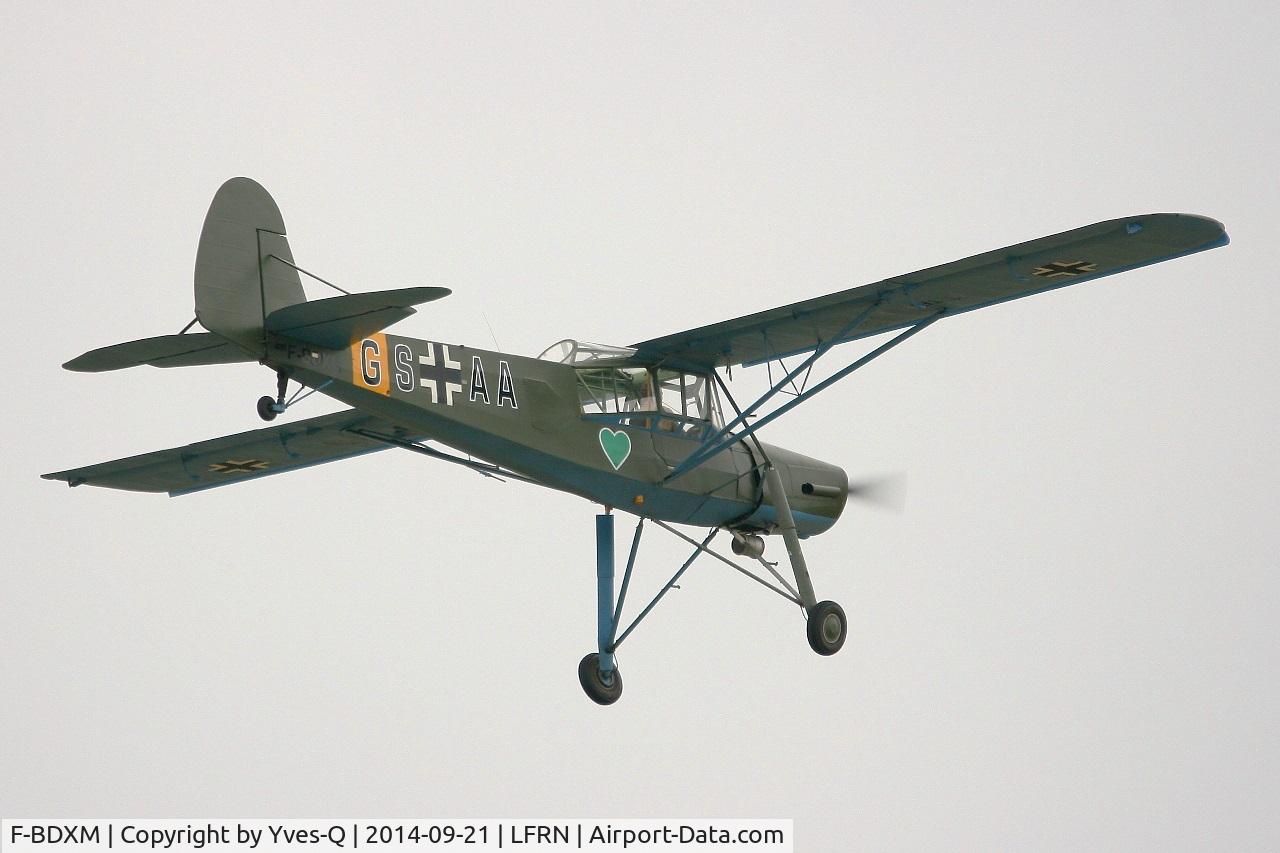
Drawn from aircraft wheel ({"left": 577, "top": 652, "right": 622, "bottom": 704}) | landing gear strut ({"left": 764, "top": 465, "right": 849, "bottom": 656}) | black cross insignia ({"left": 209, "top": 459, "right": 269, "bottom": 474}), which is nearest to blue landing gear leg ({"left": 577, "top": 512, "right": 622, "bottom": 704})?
aircraft wheel ({"left": 577, "top": 652, "right": 622, "bottom": 704})

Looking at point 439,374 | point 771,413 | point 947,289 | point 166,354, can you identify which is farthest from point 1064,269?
point 166,354

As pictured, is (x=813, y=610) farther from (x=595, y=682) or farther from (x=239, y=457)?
(x=239, y=457)

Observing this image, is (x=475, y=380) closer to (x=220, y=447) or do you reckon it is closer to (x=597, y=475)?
(x=597, y=475)

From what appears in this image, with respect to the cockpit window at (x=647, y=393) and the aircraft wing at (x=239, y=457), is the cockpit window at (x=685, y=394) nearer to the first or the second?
the cockpit window at (x=647, y=393)

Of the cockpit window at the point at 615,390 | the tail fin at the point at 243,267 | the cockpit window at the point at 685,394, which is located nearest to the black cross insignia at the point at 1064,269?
the cockpit window at the point at 685,394

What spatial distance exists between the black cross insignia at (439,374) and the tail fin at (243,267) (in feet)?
3.86

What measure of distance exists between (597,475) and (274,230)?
3633 millimetres

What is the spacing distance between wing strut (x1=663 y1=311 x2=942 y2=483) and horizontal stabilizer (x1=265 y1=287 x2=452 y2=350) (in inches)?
159

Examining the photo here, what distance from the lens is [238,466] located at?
18.7 metres

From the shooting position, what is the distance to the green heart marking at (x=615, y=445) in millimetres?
16391

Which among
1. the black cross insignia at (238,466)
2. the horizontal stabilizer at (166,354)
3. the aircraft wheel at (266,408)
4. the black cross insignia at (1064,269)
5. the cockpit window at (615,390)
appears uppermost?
the black cross insignia at (1064,269)

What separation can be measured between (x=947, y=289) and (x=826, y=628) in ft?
10.8

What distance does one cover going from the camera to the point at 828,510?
1880 cm

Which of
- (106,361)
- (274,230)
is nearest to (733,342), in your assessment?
(274,230)
